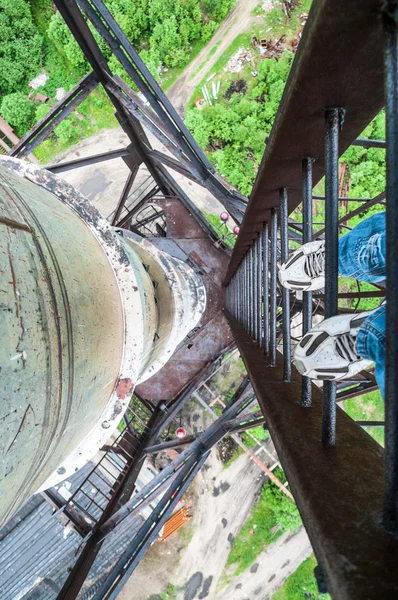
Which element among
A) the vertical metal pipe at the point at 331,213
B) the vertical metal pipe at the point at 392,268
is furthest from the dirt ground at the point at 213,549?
the vertical metal pipe at the point at 392,268

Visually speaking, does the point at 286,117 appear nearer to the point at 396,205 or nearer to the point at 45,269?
the point at 396,205

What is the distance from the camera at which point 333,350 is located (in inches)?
111

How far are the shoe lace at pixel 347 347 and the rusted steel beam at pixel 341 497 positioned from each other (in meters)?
0.39

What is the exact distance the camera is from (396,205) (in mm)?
1289

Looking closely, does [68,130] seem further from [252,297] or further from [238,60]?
[252,297]

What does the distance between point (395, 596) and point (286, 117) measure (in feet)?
7.60

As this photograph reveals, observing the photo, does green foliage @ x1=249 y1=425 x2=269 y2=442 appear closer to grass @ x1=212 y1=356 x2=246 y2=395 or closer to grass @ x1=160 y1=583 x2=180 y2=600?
grass @ x1=212 y1=356 x2=246 y2=395

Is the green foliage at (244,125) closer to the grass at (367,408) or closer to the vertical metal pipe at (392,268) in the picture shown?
the grass at (367,408)

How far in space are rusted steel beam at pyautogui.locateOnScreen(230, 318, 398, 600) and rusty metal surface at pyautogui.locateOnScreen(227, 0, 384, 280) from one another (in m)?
1.80

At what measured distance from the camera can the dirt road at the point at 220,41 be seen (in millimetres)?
16844

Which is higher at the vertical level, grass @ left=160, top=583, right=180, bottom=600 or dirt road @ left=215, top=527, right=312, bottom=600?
grass @ left=160, top=583, right=180, bottom=600

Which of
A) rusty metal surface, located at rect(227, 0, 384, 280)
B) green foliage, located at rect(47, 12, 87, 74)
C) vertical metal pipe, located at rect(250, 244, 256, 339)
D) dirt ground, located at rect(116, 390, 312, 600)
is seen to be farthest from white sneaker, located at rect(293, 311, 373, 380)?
green foliage, located at rect(47, 12, 87, 74)

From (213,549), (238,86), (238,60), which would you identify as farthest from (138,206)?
(213,549)

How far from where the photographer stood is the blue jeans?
7.68 feet
